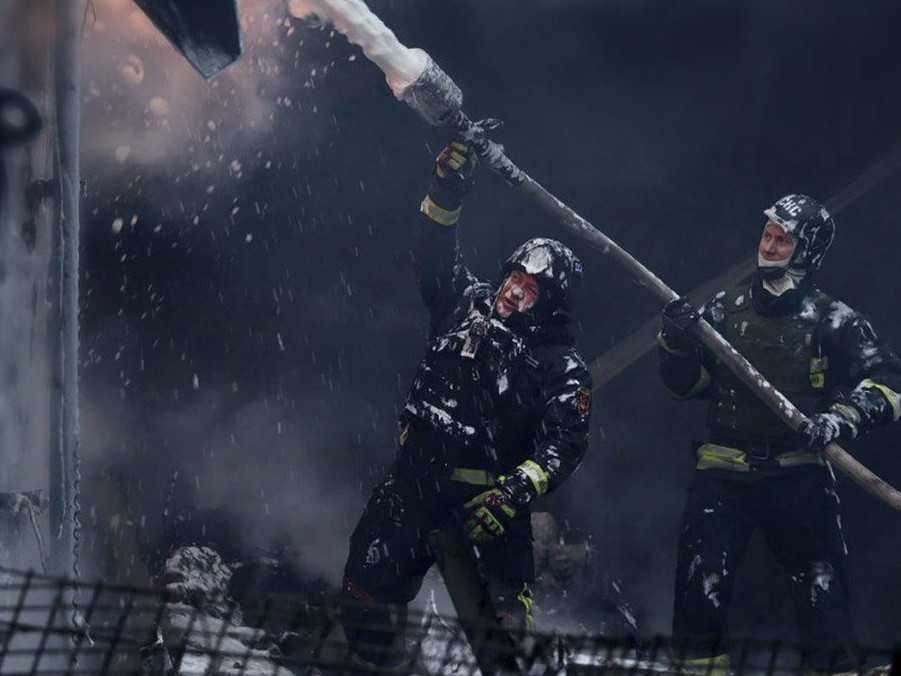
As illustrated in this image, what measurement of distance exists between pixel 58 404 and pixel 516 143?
4.05m

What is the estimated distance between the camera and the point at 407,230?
27.9ft

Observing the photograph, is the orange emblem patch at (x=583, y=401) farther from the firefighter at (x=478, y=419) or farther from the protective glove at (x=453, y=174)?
the protective glove at (x=453, y=174)

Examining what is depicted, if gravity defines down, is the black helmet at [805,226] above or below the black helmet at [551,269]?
above

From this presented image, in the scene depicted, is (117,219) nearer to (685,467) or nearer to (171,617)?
(171,617)

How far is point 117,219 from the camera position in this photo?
316 inches

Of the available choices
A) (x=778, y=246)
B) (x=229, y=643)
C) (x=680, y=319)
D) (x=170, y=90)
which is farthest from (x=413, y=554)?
(x=170, y=90)

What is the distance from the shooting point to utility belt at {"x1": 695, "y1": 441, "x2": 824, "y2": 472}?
732 centimetres

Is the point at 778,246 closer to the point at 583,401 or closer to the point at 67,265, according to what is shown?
the point at 583,401

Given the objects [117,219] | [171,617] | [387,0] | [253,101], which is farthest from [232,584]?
[387,0]

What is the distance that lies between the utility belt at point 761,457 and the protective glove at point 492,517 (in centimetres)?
160

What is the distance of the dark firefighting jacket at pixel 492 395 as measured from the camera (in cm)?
676

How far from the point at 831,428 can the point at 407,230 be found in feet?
→ 10.3

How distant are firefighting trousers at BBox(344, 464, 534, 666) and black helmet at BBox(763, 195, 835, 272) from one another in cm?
229

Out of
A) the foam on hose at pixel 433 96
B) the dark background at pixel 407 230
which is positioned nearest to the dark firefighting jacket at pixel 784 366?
the dark background at pixel 407 230
